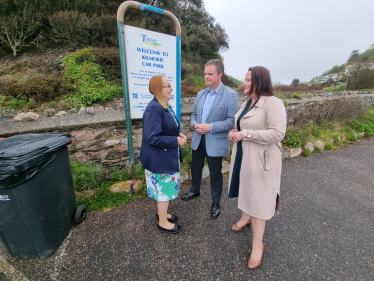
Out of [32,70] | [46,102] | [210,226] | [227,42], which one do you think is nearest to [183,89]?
[46,102]

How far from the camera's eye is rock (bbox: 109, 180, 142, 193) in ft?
9.77

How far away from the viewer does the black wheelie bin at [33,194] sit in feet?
4.99

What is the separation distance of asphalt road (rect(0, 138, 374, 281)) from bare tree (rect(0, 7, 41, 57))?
5.61 meters

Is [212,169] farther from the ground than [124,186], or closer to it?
farther from the ground

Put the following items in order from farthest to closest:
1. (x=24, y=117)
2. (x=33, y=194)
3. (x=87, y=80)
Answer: (x=87, y=80) < (x=24, y=117) < (x=33, y=194)

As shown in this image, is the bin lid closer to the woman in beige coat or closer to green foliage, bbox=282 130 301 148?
the woman in beige coat

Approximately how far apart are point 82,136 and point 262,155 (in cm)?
268

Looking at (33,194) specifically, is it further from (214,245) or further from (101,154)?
(214,245)

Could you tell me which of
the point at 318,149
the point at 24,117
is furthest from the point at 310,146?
the point at 24,117

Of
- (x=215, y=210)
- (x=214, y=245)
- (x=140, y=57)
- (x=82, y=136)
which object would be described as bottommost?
(x=214, y=245)

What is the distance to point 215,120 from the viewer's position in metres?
2.38

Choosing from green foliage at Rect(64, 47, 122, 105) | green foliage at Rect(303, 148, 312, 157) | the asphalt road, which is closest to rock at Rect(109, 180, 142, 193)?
the asphalt road

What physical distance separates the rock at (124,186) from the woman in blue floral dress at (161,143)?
1.01 m

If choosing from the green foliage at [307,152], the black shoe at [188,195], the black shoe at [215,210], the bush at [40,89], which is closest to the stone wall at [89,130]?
the bush at [40,89]
